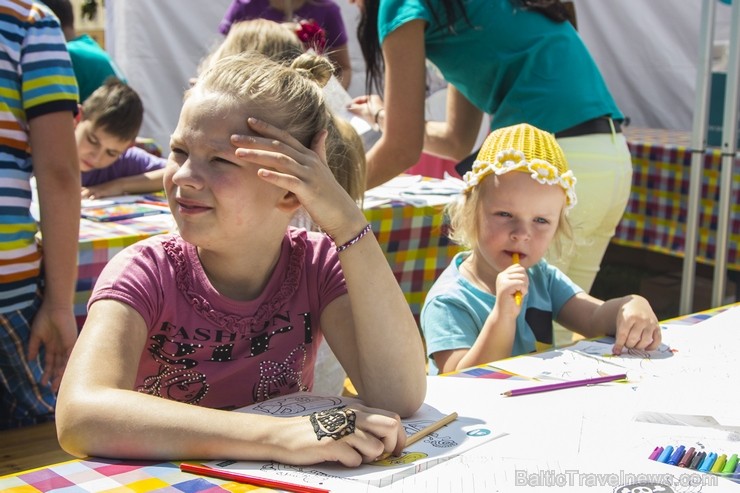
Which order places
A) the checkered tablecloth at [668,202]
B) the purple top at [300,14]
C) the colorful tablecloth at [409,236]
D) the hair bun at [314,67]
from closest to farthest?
1. the hair bun at [314,67]
2. the colorful tablecloth at [409,236]
3. the purple top at [300,14]
4. the checkered tablecloth at [668,202]

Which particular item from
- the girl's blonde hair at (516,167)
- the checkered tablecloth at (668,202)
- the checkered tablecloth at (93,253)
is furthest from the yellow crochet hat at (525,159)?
the checkered tablecloth at (668,202)

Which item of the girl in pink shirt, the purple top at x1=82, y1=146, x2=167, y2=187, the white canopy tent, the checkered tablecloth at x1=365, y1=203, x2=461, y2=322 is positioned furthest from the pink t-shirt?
the white canopy tent

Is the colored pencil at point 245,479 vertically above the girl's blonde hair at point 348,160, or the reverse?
the girl's blonde hair at point 348,160

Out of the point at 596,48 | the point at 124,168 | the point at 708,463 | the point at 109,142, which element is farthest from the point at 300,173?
the point at 596,48

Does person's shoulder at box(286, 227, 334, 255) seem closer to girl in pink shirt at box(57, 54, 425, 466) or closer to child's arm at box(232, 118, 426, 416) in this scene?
girl in pink shirt at box(57, 54, 425, 466)

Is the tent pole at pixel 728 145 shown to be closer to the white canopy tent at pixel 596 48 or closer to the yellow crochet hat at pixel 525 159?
the yellow crochet hat at pixel 525 159

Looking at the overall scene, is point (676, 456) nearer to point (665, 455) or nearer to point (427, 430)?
point (665, 455)

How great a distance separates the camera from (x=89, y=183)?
3.29 m

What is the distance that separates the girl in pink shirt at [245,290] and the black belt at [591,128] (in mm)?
987

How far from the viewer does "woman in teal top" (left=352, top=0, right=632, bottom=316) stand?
222cm

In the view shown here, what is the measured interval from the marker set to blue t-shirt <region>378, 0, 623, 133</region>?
51.0 inches

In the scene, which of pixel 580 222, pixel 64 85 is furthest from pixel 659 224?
pixel 64 85

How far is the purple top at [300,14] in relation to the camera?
3.95 m

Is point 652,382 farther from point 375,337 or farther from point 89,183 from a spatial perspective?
point 89,183
